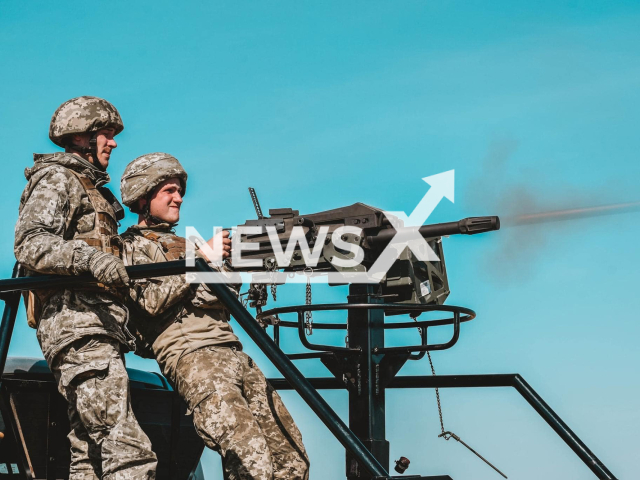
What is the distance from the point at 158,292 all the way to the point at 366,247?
154cm

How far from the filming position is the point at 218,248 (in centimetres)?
549

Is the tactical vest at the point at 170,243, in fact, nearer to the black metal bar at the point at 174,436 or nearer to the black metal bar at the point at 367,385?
the black metal bar at the point at 174,436

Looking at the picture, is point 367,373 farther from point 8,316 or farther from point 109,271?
point 8,316

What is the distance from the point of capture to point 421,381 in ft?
21.7

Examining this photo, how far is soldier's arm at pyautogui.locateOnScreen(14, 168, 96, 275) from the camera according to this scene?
15.6 feet

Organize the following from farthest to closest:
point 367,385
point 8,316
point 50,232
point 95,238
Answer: point 367,385
point 8,316
point 95,238
point 50,232

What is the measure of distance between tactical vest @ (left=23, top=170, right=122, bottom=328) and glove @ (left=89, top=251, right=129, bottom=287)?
277 millimetres

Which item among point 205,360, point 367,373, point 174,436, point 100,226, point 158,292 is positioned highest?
point 100,226

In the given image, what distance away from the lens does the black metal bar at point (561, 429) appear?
548 centimetres

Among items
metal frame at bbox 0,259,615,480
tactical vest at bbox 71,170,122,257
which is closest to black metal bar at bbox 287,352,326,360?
metal frame at bbox 0,259,615,480

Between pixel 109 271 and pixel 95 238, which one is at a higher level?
pixel 95 238

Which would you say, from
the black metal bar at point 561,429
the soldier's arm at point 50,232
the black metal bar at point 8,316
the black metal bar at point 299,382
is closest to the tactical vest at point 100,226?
the soldier's arm at point 50,232

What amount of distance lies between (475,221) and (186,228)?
5.89ft

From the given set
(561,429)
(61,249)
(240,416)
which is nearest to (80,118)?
(61,249)
